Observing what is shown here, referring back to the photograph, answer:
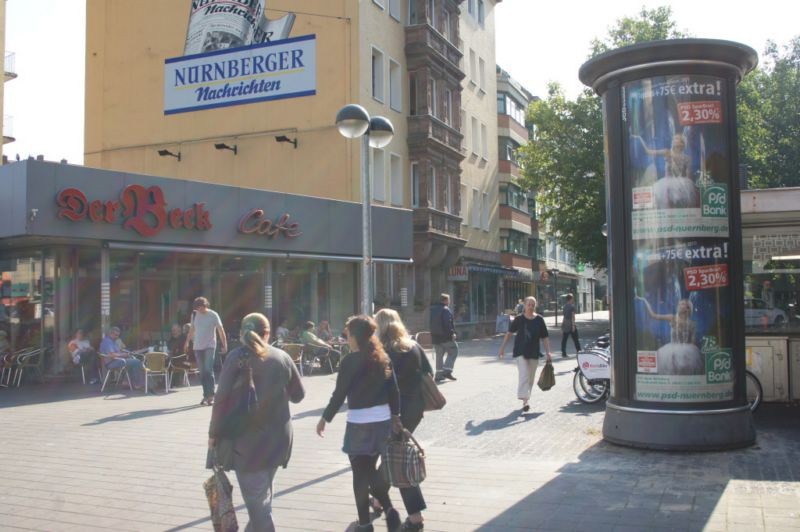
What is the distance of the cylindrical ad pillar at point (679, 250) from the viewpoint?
846cm

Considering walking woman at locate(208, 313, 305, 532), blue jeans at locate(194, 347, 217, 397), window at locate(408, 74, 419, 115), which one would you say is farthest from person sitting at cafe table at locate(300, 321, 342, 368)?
window at locate(408, 74, 419, 115)

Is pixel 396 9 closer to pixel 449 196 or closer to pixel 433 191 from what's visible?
pixel 433 191

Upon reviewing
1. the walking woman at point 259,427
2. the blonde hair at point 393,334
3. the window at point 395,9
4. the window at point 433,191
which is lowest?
the walking woman at point 259,427

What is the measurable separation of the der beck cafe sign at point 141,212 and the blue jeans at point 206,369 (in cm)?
457

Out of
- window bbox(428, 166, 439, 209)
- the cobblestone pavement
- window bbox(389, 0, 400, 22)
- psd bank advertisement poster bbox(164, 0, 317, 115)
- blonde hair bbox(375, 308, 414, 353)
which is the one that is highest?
window bbox(389, 0, 400, 22)

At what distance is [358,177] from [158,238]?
10455 millimetres

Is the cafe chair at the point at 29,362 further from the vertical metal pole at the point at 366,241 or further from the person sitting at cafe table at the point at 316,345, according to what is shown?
the vertical metal pole at the point at 366,241

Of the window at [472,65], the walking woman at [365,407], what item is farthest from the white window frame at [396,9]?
the walking woman at [365,407]

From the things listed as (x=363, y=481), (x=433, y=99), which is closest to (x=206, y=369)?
(x=363, y=481)

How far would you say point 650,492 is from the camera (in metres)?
6.79

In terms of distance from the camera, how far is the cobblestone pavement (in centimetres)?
616

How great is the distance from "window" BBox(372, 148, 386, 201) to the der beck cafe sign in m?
8.86

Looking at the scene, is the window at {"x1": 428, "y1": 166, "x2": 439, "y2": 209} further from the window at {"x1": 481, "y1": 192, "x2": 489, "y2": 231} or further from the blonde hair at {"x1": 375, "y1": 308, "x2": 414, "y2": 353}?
the blonde hair at {"x1": 375, "y1": 308, "x2": 414, "y2": 353}

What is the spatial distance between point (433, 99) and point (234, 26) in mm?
8883
